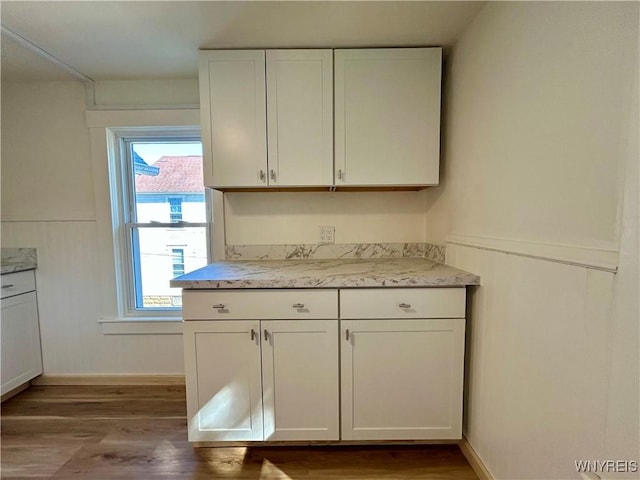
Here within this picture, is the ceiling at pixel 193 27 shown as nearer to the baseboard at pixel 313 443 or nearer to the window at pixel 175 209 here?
the window at pixel 175 209

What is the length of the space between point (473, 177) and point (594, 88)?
66 centimetres

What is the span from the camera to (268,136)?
1731 millimetres

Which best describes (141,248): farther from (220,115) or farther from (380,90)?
(380,90)

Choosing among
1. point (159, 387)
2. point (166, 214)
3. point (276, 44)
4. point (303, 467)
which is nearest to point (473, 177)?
point (276, 44)

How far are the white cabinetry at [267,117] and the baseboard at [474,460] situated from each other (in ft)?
5.23

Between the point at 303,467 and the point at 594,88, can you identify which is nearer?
the point at 594,88

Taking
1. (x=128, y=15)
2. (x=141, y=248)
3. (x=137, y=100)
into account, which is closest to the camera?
(x=128, y=15)

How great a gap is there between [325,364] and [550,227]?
112cm

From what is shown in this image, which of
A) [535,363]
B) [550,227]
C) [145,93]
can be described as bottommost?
[535,363]

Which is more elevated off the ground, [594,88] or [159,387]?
[594,88]

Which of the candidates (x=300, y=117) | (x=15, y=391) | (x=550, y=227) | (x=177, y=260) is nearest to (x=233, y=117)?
(x=300, y=117)

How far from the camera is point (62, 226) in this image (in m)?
2.21

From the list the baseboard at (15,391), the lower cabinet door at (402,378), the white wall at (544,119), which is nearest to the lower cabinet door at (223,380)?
the lower cabinet door at (402,378)

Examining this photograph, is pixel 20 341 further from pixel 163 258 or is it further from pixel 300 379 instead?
pixel 300 379
